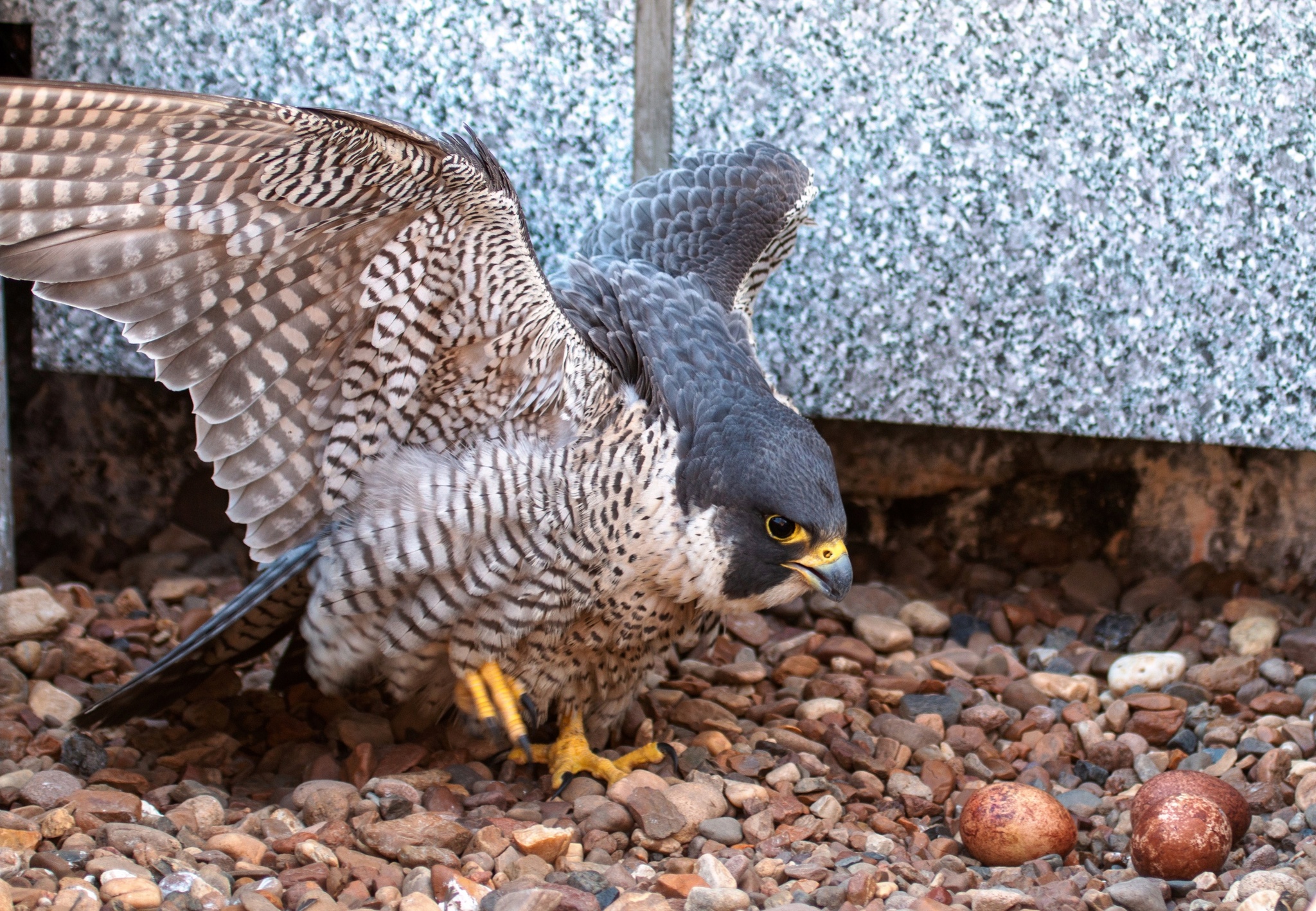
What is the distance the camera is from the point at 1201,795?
2404 millimetres

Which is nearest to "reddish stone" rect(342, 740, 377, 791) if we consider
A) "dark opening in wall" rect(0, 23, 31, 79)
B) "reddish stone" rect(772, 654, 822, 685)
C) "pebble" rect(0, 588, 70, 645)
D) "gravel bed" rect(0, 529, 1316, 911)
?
"gravel bed" rect(0, 529, 1316, 911)

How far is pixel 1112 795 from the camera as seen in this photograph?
275cm

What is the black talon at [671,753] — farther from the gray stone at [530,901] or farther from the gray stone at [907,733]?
the gray stone at [530,901]

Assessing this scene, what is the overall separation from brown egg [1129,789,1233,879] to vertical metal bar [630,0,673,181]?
2202 millimetres

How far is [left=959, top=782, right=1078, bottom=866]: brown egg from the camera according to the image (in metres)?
2.40

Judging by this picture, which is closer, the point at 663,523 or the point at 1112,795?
the point at 663,523

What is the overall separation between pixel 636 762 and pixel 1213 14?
2516 mm

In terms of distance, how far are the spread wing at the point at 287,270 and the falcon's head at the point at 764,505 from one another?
1.23ft

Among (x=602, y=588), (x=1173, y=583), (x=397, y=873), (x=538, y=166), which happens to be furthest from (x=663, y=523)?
(x=1173, y=583)

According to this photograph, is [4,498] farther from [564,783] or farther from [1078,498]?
[1078,498]

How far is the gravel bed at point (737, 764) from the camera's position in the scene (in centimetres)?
220

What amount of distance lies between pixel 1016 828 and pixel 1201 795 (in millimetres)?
379

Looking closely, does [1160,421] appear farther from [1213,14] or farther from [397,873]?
[397,873]

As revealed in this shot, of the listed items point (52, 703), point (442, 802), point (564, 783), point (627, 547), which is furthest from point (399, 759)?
point (52, 703)
